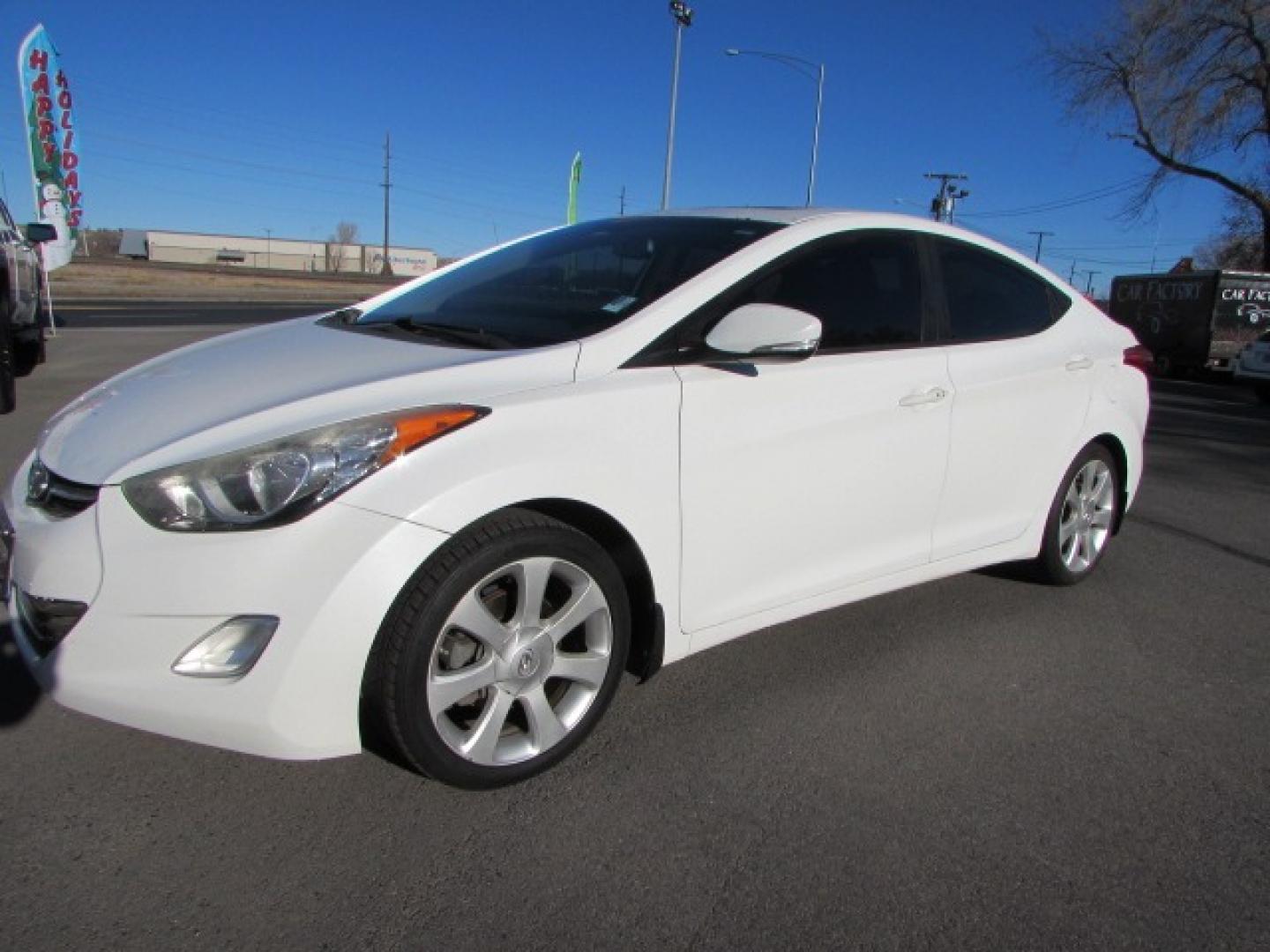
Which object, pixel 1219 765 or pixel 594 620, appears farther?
pixel 1219 765

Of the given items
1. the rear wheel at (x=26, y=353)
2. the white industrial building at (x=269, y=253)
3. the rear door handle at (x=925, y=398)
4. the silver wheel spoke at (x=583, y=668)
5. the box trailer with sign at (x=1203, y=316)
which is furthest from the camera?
the white industrial building at (x=269, y=253)

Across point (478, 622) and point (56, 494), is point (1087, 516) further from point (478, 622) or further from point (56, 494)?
point (56, 494)

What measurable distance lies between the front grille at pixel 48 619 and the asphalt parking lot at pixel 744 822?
458mm

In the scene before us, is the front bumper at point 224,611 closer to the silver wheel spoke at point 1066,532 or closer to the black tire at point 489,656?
the black tire at point 489,656

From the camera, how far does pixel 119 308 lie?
23109mm

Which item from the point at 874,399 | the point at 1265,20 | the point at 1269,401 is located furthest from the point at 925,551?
the point at 1265,20

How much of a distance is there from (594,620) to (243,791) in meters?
1.03

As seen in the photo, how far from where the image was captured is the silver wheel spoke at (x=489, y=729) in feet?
8.01

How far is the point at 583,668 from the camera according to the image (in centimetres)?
261

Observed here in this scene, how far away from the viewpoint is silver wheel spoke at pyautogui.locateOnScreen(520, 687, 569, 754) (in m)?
2.53

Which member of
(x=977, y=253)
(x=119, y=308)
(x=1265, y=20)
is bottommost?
(x=119, y=308)

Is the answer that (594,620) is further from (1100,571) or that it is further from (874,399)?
(1100,571)

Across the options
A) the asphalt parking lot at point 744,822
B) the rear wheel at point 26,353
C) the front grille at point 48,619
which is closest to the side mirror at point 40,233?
the rear wheel at point 26,353

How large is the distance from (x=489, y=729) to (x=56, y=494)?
47.9 inches
